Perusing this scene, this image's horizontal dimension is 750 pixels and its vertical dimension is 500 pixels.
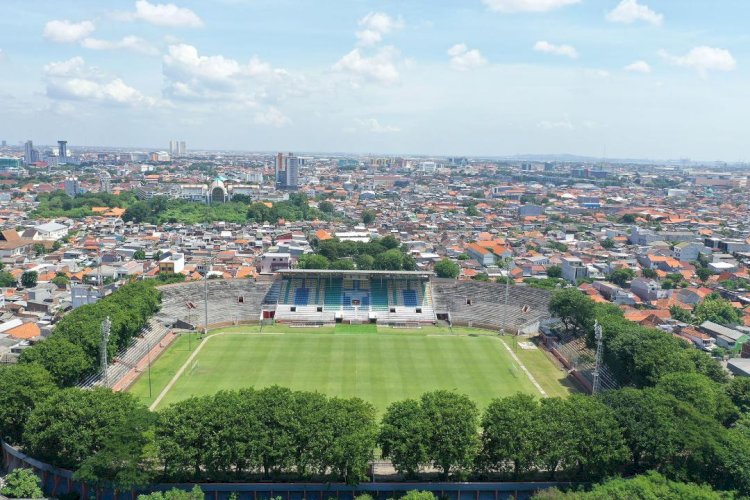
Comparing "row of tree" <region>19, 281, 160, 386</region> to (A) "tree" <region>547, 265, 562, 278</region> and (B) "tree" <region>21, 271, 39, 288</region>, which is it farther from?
(A) "tree" <region>547, 265, 562, 278</region>

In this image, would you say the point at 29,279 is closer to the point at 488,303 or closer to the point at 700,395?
the point at 488,303

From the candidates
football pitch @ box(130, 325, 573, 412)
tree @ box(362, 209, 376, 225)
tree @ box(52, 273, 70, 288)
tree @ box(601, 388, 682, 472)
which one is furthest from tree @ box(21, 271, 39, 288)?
tree @ box(362, 209, 376, 225)

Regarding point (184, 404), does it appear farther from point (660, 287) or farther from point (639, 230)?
point (639, 230)

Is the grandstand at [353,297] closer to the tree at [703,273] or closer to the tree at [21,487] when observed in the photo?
the tree at [21,487]

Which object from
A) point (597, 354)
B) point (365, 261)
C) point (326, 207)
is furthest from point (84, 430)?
point (326, 207)

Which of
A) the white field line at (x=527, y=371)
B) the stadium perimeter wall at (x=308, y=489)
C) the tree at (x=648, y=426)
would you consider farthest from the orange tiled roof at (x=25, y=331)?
the tree at (x=648, y=426)

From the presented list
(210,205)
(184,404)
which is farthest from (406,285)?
(210,205)
